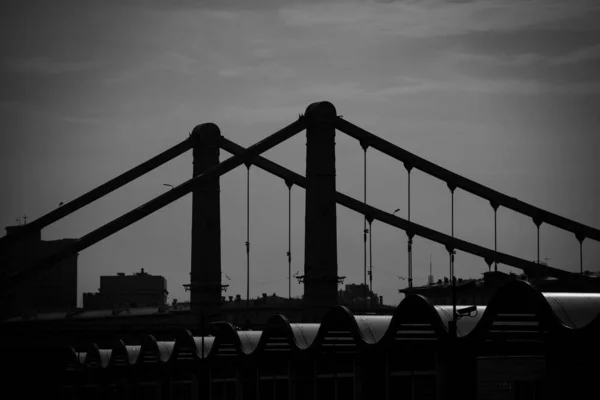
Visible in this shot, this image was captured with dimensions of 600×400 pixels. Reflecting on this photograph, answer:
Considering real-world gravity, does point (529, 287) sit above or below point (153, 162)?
below

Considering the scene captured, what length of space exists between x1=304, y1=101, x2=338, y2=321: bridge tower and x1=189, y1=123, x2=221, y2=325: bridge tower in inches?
496

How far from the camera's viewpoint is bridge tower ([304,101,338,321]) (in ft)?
269

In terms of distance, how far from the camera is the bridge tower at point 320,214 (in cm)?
8200

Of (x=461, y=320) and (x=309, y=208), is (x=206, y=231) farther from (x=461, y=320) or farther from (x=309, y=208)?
(x=461, y=320)

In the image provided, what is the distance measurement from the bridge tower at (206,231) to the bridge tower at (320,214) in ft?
41.3

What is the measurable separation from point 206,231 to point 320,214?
17.6 meters

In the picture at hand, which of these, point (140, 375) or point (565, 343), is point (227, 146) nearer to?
point (140, 375)

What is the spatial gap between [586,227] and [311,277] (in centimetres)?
2059

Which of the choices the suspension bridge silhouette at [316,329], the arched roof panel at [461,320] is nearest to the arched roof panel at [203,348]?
the suspension bridge silhouette at [316,329]

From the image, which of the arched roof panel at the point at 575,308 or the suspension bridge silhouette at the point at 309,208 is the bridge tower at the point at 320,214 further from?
the arched roof panel at the point at 575,308

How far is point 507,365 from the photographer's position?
43.8m

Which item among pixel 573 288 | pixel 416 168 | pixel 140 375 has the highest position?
pixel 416 168

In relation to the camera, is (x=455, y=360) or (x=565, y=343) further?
(x=455, y=360)

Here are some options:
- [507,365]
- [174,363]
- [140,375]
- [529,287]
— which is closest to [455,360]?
[507,365]
